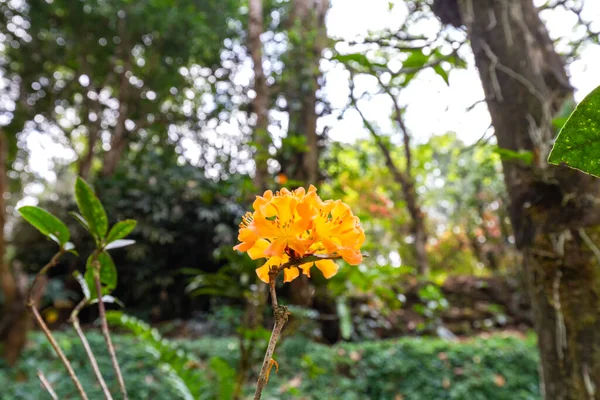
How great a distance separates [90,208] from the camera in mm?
578

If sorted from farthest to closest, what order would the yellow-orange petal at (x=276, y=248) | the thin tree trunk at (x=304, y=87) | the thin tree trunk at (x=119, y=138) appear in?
the thin tree trunk at (x=119, y=138) → the thin tree trunk at (x=304, y=87) → the yellow-orange petal at (x=276, y=248)

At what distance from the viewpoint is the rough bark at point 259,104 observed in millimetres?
2000

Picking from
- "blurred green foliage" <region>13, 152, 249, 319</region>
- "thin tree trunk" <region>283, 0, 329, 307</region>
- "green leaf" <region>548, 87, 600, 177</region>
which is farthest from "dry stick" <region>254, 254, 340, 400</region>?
"blurred green foliage" <region>13, 152, 249, 319</region>

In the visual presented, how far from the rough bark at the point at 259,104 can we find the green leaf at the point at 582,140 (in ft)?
4.79

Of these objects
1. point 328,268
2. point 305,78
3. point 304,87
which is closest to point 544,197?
point 328,268

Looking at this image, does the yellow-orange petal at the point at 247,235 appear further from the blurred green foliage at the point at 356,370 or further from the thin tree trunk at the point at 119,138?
the thin tree trunk at the point at 119,138

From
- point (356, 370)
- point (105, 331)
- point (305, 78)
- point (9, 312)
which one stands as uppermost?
point (305, 78)

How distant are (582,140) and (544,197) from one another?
2.89ft

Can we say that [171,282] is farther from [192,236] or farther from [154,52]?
[154,52]

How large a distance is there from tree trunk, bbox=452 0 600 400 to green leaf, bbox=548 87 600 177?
83cm

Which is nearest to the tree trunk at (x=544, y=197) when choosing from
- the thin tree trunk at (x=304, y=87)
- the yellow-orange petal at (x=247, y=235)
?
the yellow-orange petal at (x=247, y=235)

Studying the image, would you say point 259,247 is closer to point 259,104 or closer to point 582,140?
point 582,140

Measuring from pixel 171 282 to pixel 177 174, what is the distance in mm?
1306

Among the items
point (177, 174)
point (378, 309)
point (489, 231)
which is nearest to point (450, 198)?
point (489, 231)
